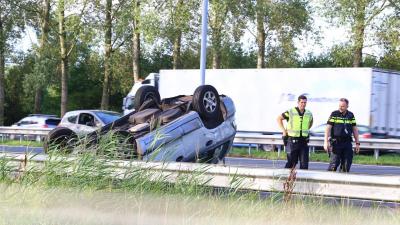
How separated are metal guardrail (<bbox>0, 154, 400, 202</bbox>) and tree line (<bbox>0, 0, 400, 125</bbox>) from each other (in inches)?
971

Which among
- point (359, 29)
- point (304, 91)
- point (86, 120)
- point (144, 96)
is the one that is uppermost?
point (359, 29)

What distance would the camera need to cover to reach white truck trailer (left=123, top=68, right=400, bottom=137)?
25.4 meters

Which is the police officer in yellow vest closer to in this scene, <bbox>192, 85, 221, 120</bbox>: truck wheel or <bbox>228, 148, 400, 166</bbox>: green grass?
<bbox>192, 85, 221, 120</bbox>: truck wheel

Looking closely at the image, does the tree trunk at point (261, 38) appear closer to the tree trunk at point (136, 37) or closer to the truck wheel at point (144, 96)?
the tree trunk at point (136, 37)

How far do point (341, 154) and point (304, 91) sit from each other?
15338mm

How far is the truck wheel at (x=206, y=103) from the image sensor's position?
11.4 metres

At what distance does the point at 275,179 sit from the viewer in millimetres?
7512

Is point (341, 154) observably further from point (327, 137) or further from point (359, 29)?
A: point (359, 29)

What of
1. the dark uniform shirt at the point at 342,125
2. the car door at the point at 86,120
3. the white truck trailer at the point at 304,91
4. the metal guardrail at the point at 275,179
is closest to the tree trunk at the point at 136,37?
the white truck trailer at the point at 304,91

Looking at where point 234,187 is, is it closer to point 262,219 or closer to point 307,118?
point 262,219

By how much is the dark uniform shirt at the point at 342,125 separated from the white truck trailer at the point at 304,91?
1387cm

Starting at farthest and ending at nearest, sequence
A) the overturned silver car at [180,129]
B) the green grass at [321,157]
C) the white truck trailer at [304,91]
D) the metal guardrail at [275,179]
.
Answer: the white truck trailer at [304,91], the green grass at [321,157], the overturned silver car at [180,129], the metal guardrail at [275,179]

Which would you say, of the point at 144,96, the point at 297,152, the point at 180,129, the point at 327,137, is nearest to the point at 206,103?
the point at 180,129

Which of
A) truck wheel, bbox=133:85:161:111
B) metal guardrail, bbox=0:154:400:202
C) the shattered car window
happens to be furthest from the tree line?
metal guardrail, bbox=0:154:400:202
